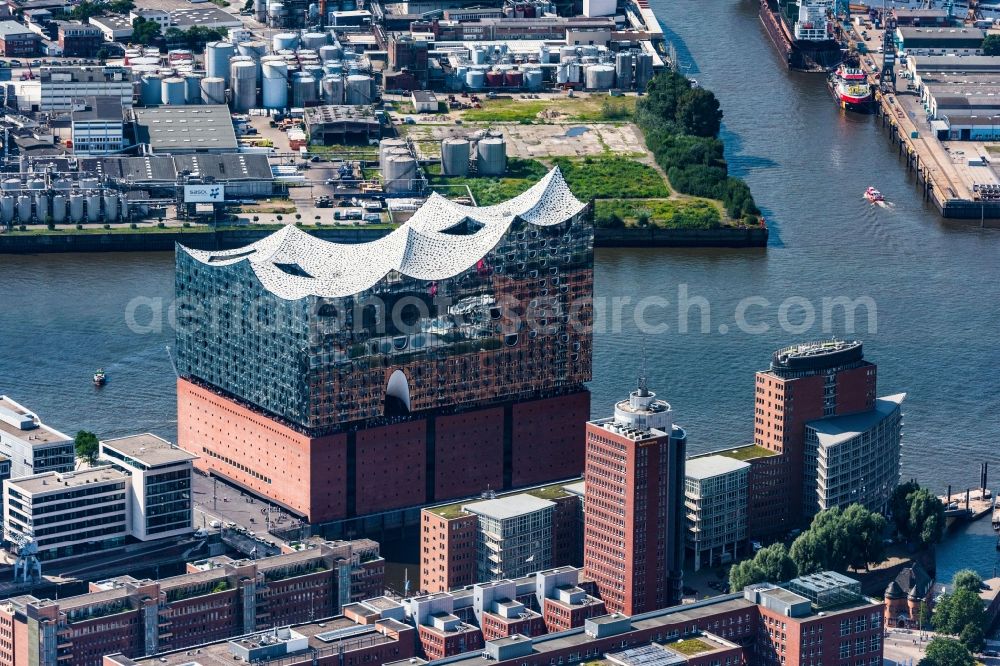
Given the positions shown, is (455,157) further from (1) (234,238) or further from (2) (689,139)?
(1) (234,238)

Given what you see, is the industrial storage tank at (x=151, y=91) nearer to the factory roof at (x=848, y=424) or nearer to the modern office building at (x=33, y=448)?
the modern office building at (x=33, y=448)

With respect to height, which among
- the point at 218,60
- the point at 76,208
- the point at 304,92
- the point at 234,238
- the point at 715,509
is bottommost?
the point at 715,509

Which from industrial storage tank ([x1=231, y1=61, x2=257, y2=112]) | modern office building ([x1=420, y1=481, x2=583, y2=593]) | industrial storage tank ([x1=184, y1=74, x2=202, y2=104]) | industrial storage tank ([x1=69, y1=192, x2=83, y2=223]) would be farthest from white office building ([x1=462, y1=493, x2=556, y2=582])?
industrial storage tank ([x1=184, y1=74, x2=202, y2=104])

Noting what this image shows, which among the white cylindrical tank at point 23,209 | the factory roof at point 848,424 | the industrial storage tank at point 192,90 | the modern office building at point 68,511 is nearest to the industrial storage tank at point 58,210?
the white cylindrical tank at point 23,209

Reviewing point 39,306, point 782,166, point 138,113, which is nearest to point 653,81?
point 782,166

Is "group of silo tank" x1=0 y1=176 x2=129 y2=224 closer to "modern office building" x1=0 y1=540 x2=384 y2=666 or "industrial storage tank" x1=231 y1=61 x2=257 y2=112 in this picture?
"industrial storage tank" x1=231 y1=61 x2=257 y2=112

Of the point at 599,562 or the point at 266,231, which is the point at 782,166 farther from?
the point at 599,562

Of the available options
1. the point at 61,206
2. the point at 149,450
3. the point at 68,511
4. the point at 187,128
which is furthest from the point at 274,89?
the point at 68,511
